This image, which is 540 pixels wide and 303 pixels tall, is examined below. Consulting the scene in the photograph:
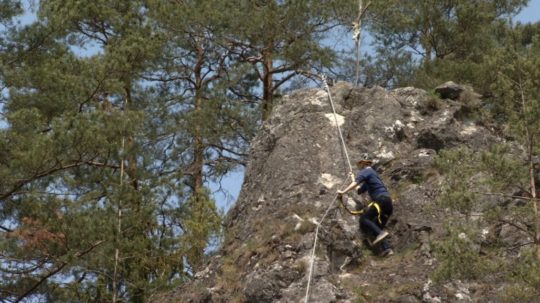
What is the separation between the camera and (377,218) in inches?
467

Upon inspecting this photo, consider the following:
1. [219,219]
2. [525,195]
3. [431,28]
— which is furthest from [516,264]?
[431,28]

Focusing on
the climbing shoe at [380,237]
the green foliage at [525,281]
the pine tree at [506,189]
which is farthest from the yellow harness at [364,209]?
the green foliage at [525,281]

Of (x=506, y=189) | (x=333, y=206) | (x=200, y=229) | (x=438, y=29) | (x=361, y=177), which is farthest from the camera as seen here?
(x=438, y=29)

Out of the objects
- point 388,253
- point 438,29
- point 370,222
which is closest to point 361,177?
point 370,222

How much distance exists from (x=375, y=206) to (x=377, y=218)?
20 centimetres

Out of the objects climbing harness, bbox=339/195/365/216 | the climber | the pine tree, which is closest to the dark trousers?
the climber

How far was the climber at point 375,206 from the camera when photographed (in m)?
11.7

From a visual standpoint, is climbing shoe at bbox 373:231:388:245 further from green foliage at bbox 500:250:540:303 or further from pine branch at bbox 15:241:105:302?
pine branch at bbox 15:241:105:302

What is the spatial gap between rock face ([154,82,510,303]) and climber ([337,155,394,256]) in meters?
0.17

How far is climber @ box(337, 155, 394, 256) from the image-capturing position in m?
11.7

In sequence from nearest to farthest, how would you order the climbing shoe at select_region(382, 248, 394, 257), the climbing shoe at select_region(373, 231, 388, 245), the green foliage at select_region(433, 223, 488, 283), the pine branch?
the green foliage at select_region(433, 223, 488, 283)
the climbing shoe at select_region(373, 231, 388, 245)
the climbing shoe at select_region(382, 248, 394, 257)
the pine branch

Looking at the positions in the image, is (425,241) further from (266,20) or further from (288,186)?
(266,20)

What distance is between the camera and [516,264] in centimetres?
983

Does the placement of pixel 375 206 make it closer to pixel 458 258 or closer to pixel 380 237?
pixel 380 237
